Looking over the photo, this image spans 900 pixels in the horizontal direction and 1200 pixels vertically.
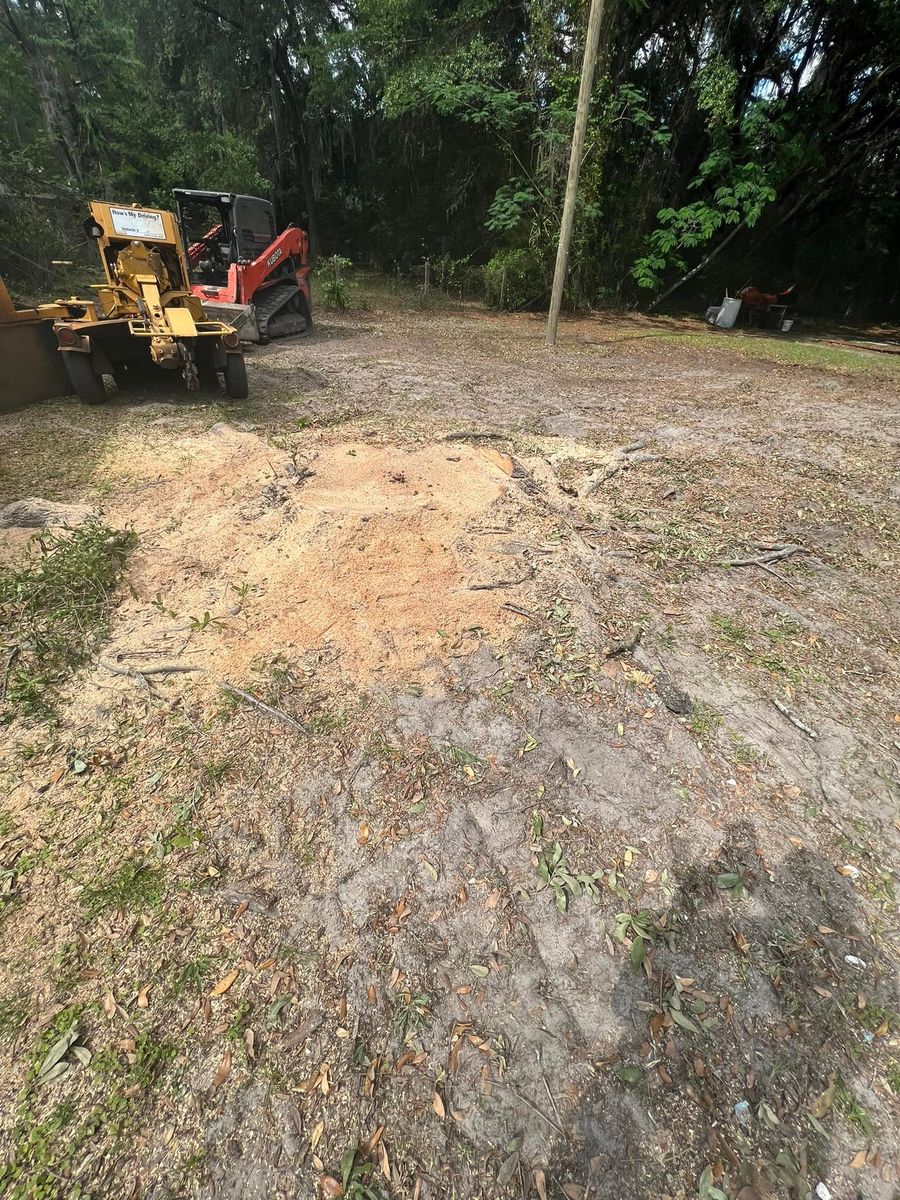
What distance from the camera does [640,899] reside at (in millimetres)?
2049

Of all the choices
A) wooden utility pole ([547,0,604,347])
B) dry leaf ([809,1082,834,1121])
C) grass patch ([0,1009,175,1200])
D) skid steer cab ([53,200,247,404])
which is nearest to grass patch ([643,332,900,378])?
wooden utility pole ([547,0,604,347])

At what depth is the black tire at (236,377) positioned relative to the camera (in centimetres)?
701

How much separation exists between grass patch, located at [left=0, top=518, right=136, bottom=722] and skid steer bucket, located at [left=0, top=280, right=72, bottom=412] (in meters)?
4.15

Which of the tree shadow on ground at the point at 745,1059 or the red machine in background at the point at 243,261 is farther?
the red machine in background at the point at 243,261

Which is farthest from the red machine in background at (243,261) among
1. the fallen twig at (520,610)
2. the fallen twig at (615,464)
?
the fallen twig at (520,610)

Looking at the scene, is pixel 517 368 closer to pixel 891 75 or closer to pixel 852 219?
pixel 891 75

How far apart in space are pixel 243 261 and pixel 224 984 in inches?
463

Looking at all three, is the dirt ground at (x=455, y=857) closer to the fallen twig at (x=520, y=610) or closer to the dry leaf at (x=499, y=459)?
the fallen twig at (x=520, y=610)

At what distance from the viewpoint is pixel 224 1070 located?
1614mm

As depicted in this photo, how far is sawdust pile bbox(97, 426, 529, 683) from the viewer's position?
318cm

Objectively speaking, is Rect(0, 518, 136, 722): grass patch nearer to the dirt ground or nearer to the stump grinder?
the dirt ground

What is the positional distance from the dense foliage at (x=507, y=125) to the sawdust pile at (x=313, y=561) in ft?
44.6

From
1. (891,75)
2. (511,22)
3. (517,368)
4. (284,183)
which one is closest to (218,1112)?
(517,368)

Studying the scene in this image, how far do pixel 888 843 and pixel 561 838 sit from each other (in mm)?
1368
